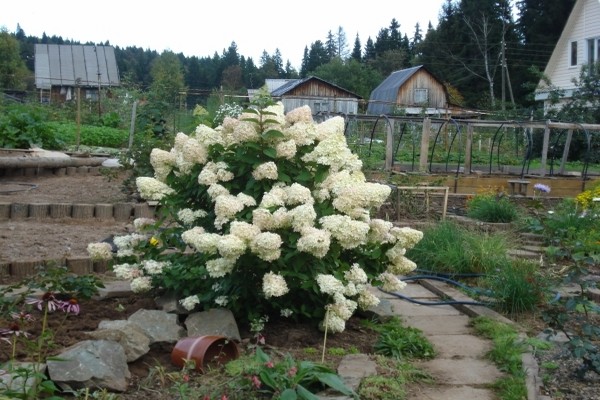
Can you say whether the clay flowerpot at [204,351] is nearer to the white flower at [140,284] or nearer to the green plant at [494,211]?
the white flower at [140,284]

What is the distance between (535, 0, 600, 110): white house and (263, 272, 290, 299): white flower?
1140 inches

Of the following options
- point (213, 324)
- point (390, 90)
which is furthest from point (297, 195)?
point (390, 90)

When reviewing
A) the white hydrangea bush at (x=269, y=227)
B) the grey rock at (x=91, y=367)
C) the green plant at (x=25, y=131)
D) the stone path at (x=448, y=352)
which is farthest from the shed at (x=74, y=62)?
the grey rock at (x=91, y=367)

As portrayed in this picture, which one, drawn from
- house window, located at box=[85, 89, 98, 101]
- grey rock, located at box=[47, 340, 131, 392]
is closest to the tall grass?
grey rock, located at box=[47, 340, 131, 392]

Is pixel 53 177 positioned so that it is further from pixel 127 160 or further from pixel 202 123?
pixel 202 123

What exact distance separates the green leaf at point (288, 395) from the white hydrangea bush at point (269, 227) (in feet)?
3.01

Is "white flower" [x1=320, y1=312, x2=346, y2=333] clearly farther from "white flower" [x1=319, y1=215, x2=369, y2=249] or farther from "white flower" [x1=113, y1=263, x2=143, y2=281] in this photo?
"white flower" [x1=113, y1=263, x2=143, y2=281]

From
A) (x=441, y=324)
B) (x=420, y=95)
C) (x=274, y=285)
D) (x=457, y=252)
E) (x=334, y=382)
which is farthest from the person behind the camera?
(x=420, y=95)

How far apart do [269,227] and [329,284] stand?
0.42 meters

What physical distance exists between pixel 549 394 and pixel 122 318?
221cm

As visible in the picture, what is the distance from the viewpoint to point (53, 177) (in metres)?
10.3

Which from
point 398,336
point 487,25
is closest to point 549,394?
point 398,336

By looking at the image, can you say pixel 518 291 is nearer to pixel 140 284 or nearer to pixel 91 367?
pixel 140 284

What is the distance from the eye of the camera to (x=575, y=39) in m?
31.9
